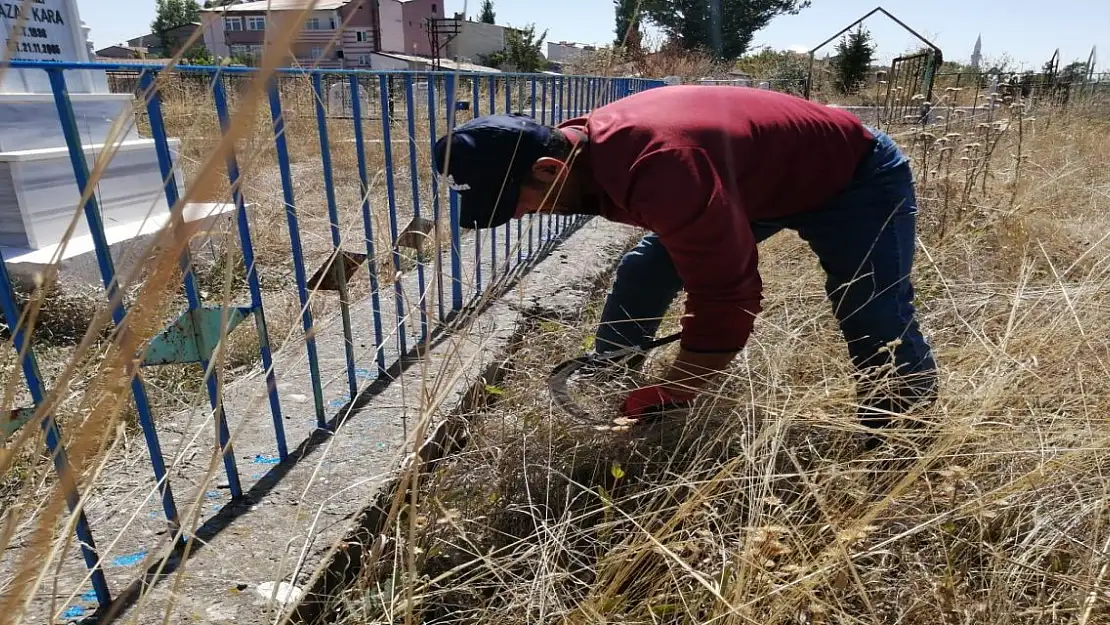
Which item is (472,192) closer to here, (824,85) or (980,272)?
(980,272)

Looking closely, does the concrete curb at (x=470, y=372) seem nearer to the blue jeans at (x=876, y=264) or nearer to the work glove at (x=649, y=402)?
the work glove at (x=649, y=402)

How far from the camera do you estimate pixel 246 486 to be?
1.83 metres

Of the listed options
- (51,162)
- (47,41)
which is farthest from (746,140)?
(47,41)

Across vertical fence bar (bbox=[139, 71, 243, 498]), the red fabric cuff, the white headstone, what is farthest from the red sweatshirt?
the white headstone

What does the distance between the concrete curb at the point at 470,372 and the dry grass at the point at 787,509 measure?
83 mm

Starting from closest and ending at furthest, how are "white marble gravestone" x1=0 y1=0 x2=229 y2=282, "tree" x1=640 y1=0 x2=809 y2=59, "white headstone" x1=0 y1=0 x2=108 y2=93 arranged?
"white marble gravestone" x1=0 y1=0 x2=229 y2=282
"white headstone" x1=0 y1=0 x2=108 y2=93
"tree" x1=640 y1=0 x2=809 y2=59

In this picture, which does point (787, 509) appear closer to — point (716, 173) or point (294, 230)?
point (716, 173)

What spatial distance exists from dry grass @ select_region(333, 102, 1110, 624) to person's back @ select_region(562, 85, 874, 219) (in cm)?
48

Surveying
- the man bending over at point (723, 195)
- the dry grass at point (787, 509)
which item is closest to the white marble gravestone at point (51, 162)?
the man bending over at point (723, 195)

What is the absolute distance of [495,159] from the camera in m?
1.70

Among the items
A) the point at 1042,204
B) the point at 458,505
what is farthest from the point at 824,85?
the point at 458,505

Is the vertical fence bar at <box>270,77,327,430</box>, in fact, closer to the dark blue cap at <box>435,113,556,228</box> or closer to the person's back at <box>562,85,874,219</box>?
the dark blue cap at <box>435,113,556,228</box>

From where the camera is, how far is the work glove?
1846 millimetres

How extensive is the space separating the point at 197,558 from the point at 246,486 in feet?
0.91
